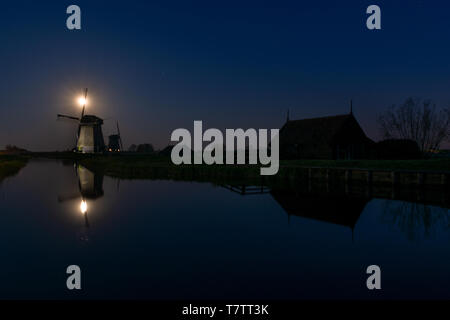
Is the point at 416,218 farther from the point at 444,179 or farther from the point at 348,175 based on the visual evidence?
the point at 348,175

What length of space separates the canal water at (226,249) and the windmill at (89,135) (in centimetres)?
5995

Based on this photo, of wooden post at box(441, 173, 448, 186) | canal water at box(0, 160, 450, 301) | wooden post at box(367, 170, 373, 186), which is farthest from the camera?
wooden post at box(367, 170, 373, 186)

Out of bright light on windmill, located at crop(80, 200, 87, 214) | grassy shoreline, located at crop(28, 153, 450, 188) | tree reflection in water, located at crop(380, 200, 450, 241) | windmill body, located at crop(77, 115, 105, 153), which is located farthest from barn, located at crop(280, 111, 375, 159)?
windmill body, located at crop(77, 115, 105, 153)

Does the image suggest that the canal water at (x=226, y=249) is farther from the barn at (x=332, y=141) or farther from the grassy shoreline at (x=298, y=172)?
the barn at (x=332, y=141)

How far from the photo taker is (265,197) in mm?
20203

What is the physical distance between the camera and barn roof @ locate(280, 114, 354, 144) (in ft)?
115

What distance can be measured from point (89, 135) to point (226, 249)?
2901 inches

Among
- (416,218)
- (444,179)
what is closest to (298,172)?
(444,179)

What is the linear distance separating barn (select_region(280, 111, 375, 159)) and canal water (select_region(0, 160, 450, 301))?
17.0 metres

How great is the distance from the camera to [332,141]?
34094mm

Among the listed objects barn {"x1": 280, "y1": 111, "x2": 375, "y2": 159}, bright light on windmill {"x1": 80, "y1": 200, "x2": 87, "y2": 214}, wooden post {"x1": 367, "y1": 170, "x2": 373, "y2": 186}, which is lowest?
bright light on windmill {"x1": 80, "y1": 200, "x2": 87, "y2": 214}

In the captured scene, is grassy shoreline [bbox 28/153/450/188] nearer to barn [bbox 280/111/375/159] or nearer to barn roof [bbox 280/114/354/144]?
barn [bbox 280/111/375/159]

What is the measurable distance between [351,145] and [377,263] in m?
29.1

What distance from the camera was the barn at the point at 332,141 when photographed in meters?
34.5
